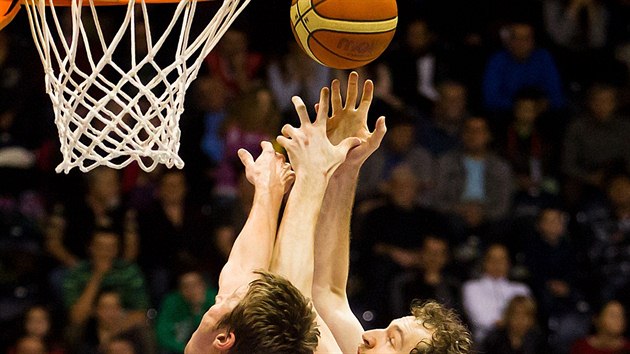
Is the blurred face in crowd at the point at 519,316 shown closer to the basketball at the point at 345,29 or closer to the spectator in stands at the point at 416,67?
the spectator in stands at the point at 416,67

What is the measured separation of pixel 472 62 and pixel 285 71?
1.59m

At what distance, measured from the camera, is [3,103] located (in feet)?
25.3

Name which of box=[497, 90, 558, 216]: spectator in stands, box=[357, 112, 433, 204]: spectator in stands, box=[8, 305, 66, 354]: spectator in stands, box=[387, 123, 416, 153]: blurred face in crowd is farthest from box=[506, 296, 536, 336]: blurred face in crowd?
box=[8, 305, 66, 354]: spectator in stands

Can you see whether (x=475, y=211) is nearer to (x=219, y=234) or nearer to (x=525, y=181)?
(x=525, y=181)

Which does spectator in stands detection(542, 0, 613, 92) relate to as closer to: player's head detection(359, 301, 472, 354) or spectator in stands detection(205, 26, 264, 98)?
spectator in stands detection(205, 26, 264, 98)

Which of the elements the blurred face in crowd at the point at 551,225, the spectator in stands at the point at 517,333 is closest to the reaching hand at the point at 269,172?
the spectator in stands at the point at 517,333

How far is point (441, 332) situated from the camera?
364cm

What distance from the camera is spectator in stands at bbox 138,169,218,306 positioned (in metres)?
7.40

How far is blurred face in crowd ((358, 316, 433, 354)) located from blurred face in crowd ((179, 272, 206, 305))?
3509mm

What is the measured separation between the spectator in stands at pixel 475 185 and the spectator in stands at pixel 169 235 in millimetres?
1738

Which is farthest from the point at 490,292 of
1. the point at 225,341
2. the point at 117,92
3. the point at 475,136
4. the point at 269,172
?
the point at 225,341

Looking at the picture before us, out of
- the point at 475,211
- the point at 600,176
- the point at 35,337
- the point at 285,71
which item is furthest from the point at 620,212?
the point at 35,337

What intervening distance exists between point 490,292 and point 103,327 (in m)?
2.49

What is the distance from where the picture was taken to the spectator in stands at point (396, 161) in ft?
26.5
